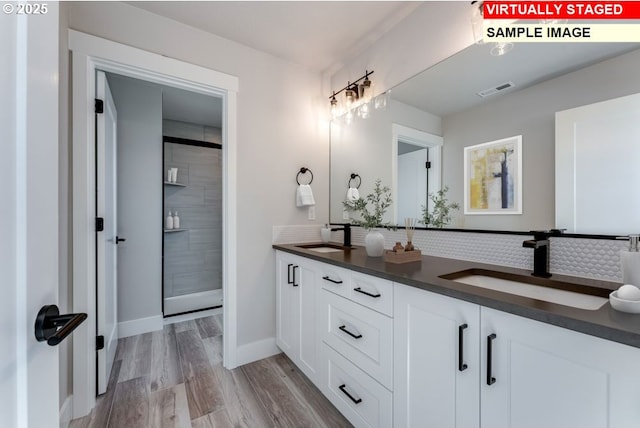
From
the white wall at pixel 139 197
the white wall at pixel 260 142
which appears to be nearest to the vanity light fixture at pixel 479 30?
the white wall at pixel 260 142

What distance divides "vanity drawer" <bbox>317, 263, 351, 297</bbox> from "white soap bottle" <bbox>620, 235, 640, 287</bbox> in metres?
1.02

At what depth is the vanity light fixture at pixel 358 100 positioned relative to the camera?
211cm

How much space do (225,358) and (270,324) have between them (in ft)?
1.35

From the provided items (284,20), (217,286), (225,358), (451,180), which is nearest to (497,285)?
(451,180)

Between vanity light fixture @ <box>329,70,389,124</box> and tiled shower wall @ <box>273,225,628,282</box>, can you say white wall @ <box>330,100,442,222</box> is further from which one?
tiled shower wall @ <box>273,225,628,282</box>

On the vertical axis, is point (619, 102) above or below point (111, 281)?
above

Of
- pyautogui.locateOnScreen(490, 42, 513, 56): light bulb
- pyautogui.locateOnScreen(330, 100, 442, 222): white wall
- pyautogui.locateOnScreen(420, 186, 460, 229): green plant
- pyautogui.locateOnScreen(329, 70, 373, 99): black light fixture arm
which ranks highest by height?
pyautogui.locateOnScreen(329, 70, 373, 99): black light fixture arm

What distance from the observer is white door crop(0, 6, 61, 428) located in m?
0.43

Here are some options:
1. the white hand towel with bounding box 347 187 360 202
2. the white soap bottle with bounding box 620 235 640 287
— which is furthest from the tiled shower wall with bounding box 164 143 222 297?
the white soap bottle with bounding box 620 235 640 287

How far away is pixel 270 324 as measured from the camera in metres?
2.26

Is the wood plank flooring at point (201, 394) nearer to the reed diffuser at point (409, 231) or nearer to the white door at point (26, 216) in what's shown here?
the reed diffuser at point (409, 231)

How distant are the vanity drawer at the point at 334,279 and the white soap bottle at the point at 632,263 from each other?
102 cm

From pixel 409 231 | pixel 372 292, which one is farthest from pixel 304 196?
pixel 372 292

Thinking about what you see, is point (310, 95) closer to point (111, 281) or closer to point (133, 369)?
point (111, 281)
